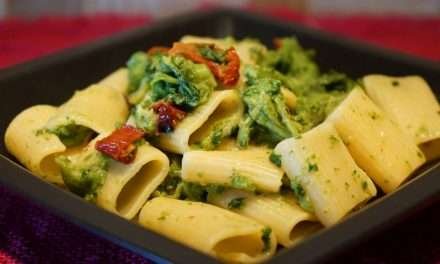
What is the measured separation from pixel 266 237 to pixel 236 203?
0.12 metres

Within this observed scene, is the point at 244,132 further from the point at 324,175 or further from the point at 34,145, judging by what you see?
the point at 34,145

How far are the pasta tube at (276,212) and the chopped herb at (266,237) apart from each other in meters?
0.04

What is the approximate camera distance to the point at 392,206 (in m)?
1.24

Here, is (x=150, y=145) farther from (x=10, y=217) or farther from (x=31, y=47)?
(x=31, y=47)

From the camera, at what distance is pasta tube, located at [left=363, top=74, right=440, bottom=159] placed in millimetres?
1595

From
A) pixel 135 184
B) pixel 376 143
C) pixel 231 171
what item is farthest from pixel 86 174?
pixel 376 143

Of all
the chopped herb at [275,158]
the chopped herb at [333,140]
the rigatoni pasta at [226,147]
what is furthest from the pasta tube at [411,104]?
the chopped herb at [275,158]

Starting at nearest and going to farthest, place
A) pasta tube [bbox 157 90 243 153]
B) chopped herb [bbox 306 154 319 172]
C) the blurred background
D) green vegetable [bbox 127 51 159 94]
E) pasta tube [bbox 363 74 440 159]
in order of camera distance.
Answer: chopped herb [bbox 306 154 319 172], pasta tube [bbox 157 90 243 153], pasta tube [bbox 363 74 440 159], green vegetable [bbox 127 51 159 94], the blurred background

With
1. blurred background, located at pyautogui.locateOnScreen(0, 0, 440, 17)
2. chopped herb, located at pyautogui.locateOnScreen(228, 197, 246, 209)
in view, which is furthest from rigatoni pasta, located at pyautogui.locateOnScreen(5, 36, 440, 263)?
blurred background, located at pyautogui.locateOnScreen(0, 0, 440, 17)

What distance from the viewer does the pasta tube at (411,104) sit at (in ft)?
5.23

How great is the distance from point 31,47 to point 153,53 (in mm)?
762

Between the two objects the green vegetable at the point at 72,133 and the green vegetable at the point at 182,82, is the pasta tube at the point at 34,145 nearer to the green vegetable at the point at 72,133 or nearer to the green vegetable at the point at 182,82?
the green vegetable at the point at 72,133

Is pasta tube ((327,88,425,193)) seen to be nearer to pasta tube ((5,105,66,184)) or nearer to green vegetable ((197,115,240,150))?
green vegetable ((197,115,240,150))

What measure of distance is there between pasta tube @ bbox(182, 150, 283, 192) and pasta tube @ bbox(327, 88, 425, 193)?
0.20 m
